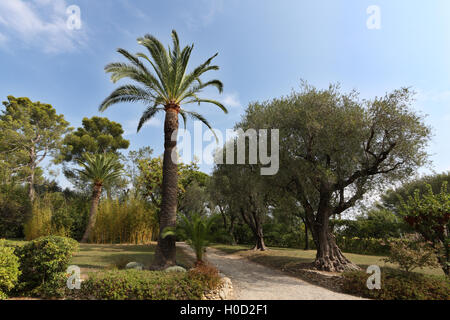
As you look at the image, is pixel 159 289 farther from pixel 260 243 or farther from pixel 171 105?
pixel 260 243

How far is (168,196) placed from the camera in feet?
35.7

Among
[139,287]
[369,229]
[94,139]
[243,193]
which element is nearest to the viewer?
[139,287]

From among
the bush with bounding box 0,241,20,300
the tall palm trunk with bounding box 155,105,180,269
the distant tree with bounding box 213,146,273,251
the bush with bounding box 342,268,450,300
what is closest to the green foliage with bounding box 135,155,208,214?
the distant tree with bounding box 213,146,273,251

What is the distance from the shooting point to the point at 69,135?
36.3 meters

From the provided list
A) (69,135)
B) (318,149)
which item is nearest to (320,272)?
(318,149)

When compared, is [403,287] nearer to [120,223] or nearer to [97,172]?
[120,223]

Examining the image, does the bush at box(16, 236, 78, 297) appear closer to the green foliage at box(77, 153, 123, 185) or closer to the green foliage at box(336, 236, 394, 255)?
the green foliage at box(77, 153, 123, 185)

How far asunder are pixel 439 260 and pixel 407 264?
5.88 feet

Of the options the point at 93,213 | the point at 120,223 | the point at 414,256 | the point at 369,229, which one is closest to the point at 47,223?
the point at 93,213

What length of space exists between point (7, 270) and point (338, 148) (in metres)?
12.7

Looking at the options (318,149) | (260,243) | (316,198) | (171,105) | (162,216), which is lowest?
(260,243)

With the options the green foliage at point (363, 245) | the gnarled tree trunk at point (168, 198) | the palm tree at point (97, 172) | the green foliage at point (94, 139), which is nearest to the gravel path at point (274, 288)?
the gnarled tree trunk at point (168, 198)

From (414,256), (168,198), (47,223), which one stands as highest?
(168,198)

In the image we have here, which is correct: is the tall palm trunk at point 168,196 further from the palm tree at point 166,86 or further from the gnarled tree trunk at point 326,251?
the gnarled tree trunk at point 326,251
